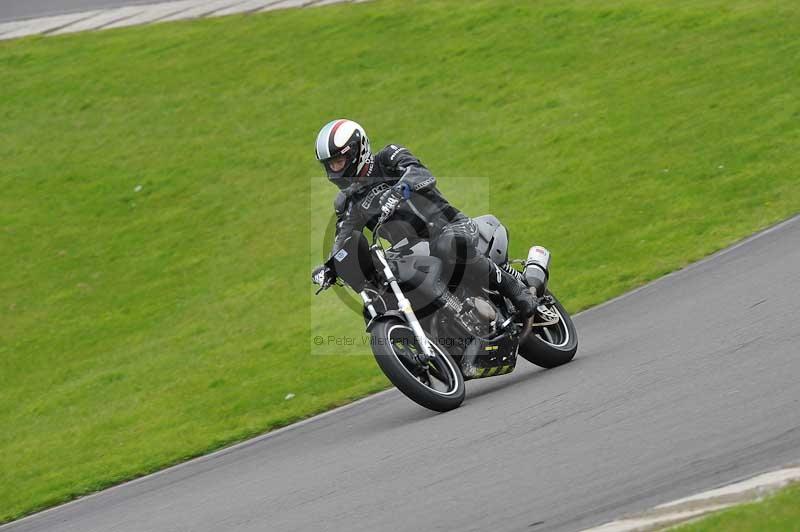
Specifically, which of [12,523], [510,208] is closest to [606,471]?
[12,523]

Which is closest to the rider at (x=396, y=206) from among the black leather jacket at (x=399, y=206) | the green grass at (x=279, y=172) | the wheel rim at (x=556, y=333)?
the black leather jacket at (x=399, y=206)

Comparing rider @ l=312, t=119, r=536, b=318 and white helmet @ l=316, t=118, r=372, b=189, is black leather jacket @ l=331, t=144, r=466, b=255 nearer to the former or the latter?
rider @ l=312, t=119, r=536, b=318

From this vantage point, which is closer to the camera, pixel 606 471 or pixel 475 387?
pixel 606 471

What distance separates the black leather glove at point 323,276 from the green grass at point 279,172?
2448 mm

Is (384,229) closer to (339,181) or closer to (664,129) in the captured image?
(339,181)

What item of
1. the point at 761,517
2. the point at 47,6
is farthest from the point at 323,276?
the point at 47,6

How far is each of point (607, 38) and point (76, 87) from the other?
11444 millimetres

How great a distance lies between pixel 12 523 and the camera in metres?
9.42

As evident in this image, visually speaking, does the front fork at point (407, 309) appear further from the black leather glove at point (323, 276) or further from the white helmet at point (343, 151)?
the white helmet at point (343, 151)

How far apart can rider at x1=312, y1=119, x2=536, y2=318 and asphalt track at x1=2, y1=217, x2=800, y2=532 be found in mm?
965

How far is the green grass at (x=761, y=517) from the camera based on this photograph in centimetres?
464

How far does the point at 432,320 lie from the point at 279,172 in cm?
1213

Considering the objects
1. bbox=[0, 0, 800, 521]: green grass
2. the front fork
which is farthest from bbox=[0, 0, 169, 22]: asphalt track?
the front fork

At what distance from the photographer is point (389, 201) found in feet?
27.0
